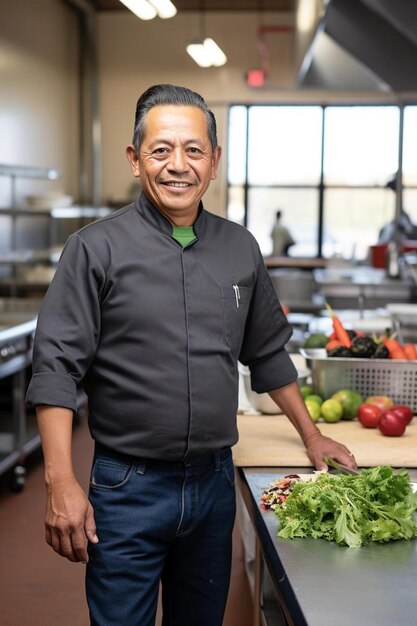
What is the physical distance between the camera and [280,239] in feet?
34.1

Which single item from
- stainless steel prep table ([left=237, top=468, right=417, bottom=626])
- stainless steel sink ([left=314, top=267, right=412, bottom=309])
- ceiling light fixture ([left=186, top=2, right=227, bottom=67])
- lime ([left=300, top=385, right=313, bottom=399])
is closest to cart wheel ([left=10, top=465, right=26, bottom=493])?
lime ([left=300, top=385, right=313, bottom=399])

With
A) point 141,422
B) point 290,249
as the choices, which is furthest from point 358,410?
point 290,249

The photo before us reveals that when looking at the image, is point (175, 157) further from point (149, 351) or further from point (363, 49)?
point (363, 49)

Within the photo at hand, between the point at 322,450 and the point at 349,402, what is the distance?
61 cm

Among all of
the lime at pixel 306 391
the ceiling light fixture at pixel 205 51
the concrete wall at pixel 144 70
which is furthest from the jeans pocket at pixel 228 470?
the concrete wall at pixel 144 70

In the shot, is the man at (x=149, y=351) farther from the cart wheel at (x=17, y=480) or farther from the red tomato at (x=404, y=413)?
the cart wheel at (x=17, y=480)

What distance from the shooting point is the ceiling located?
1015 cm

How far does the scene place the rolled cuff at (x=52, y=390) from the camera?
61.6 inches

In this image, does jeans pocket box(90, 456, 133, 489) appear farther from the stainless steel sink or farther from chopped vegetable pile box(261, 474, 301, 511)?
the stainless steel sink

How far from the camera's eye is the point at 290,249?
10.8 metres

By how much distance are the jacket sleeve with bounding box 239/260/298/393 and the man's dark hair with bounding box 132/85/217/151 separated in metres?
0.37

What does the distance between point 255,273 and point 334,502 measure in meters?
0.50

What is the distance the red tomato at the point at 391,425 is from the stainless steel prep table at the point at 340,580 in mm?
741

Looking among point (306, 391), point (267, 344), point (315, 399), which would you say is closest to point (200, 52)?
point (306, 391)
